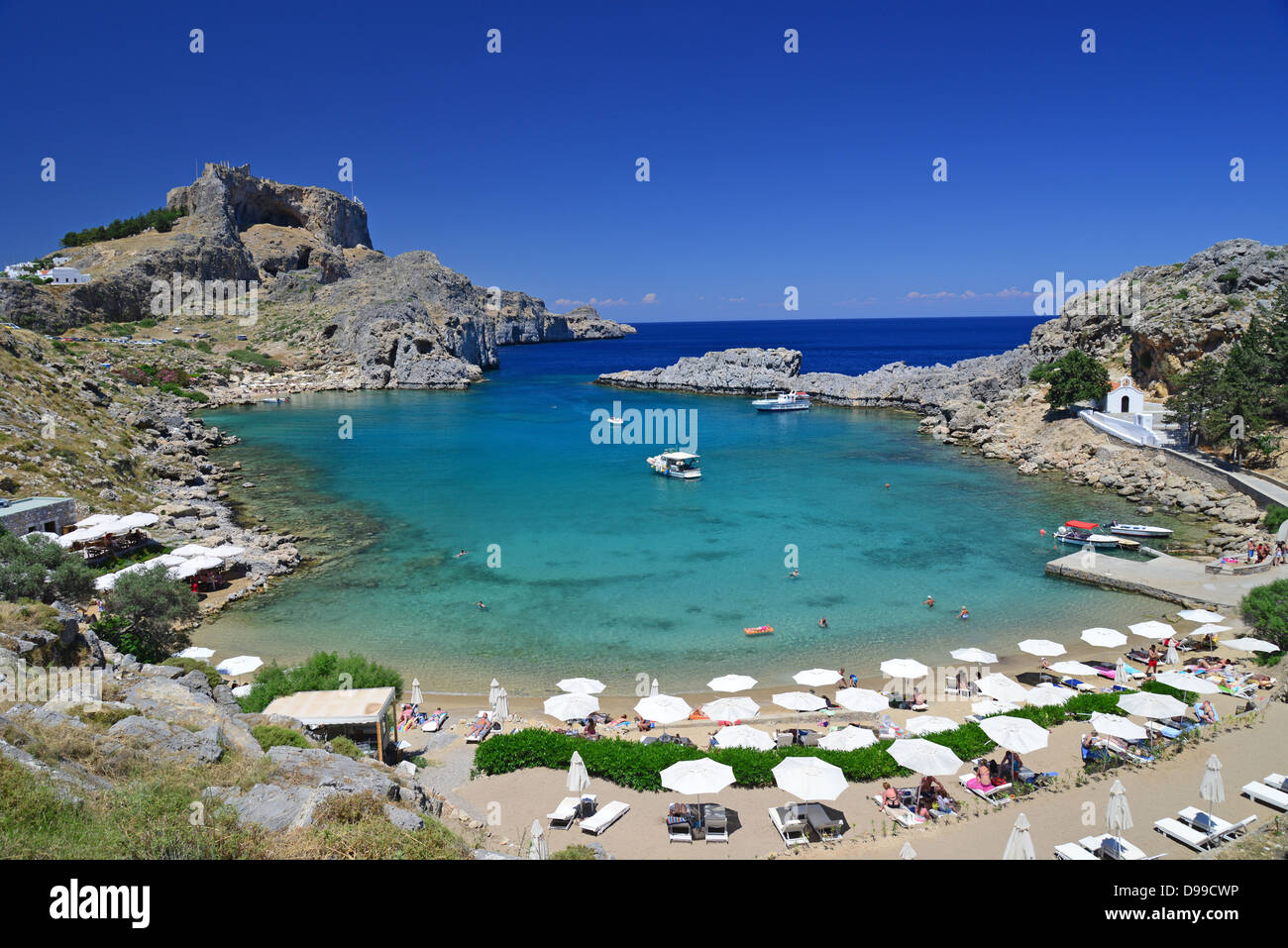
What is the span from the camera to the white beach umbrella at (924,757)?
12.9 meters

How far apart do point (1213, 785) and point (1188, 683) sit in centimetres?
607

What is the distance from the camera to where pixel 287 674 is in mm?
16906

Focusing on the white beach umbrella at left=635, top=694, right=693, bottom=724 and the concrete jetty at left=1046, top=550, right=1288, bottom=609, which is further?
the concrete jetty at left=1046, top=550, right=1288, bottom=609

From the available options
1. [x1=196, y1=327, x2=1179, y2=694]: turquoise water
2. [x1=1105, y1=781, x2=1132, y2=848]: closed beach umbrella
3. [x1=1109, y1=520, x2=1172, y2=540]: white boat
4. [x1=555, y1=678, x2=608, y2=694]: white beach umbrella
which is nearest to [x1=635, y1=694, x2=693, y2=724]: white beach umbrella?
[x1=555, y1=678, x2=608, y2=694]: white beach umbrella

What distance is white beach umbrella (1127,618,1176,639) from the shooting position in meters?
20.1

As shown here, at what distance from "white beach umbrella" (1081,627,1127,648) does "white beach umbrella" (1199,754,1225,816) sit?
832 cm

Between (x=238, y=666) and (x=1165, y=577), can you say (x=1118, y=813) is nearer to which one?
(x=1165, y=577)

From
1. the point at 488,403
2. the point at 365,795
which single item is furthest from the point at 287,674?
the point at 488,403

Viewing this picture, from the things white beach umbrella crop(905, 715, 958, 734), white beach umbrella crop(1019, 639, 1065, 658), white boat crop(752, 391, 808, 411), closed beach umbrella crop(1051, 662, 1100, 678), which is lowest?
closed beach umbrella crop(1051, 662, 1100, 678)

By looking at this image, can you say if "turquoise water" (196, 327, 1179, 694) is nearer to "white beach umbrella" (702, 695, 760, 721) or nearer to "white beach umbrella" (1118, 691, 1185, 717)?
"white beach umbrella" (702, 695, 760, 721)

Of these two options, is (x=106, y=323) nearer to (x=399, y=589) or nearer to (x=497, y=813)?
(x=399, y=589)

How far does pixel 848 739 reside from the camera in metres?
14.8

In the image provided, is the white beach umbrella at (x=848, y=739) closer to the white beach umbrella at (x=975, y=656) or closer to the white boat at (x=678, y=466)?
the white beach umbrella at (x=975, y=656)
